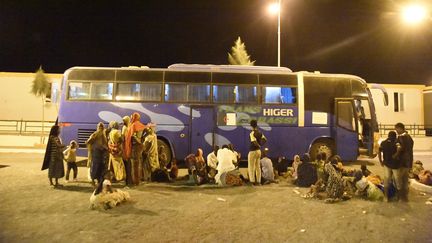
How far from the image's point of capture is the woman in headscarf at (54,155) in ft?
28.7

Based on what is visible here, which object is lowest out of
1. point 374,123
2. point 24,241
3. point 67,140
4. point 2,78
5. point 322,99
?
point 24,241

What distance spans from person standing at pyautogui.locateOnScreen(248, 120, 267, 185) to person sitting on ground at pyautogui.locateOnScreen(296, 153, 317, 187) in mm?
1041

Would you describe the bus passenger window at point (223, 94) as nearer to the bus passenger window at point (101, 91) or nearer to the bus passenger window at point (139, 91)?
the bus passenger window at point (139, 91)

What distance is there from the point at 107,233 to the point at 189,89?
757 cm

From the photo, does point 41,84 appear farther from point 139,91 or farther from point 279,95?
point 279,95

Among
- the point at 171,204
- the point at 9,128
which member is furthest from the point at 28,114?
the point at 171,204

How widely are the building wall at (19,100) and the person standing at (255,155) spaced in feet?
75.3

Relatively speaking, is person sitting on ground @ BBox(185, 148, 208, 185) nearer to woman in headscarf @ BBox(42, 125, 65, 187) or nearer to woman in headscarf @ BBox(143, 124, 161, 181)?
woman in headscarf @ BBox(143, 124, 161, 181)

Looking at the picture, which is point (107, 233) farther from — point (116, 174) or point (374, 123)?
point (374, 123)

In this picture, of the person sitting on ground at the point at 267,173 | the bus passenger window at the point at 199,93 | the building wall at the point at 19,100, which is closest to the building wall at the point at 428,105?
the bus passenger window at the point at 199,93

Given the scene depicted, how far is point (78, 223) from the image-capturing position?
237 inches

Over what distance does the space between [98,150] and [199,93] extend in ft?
16.0

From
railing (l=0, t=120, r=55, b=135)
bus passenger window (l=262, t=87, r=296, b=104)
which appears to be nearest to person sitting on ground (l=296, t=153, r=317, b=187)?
bus passenger window (l=262, t=87, r=296, b=104)

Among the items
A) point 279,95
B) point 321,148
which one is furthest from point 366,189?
point 279,95
